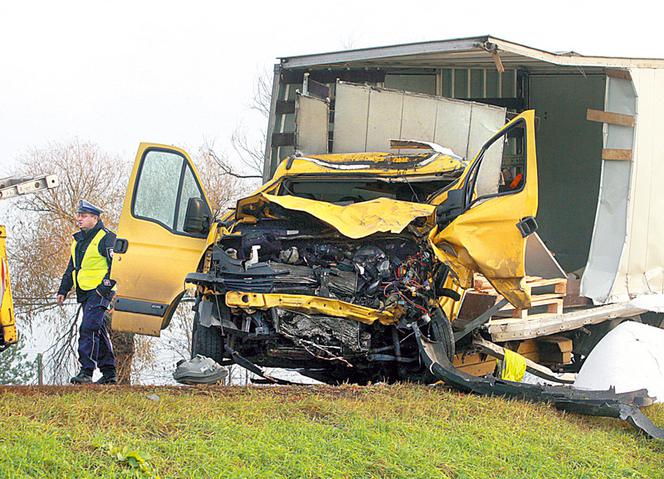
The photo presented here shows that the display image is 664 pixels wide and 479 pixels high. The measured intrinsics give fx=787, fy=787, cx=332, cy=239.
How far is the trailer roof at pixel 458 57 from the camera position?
25.0ft

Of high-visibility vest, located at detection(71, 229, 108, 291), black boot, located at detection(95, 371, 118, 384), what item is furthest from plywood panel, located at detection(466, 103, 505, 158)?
black boot, located at detection(95, 371, 118, 384)

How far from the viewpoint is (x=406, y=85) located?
32.0 feet

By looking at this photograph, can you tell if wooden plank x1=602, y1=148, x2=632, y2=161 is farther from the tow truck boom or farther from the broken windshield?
the tow truck boom

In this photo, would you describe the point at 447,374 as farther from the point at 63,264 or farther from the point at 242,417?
the point at 63,264

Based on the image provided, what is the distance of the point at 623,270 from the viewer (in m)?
7.96

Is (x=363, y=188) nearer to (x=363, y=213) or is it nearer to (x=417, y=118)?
(x=363, y=213)

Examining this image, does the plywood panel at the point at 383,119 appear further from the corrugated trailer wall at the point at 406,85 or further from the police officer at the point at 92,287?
the police officer at the point at 92,287

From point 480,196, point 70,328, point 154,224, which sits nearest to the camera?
point 480,196

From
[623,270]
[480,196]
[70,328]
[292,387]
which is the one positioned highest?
[480,196]

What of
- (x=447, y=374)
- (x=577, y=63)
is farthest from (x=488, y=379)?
(x=577, y=63)

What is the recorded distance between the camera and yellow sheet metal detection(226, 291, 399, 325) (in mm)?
5789

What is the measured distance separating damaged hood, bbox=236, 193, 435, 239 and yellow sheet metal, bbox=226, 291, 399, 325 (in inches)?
20.9

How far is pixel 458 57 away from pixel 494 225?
3.33 metres

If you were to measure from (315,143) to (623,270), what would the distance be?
338 cm
